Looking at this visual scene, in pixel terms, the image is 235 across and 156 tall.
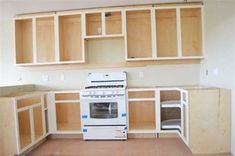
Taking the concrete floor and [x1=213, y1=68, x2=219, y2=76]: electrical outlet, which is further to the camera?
[x1=213, y1=68, x2=219, y2=76]: electrical outlet

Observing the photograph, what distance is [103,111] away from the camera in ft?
11.9

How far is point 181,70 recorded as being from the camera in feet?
13.1

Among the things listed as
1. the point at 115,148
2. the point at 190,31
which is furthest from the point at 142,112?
the point at 190,31

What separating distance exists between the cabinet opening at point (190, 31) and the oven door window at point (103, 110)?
1610 mm

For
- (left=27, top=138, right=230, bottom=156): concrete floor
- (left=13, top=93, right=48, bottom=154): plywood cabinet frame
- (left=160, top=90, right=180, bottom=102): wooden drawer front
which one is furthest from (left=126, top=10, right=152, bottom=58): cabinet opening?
(left=13, top=93, right=48, bottom=154): plywood cabinet frame

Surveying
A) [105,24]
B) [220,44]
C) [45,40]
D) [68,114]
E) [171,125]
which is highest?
[105,24]

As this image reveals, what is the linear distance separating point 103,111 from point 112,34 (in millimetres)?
1409

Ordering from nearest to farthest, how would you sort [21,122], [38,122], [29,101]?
[21,122], [29,101], [38,122]

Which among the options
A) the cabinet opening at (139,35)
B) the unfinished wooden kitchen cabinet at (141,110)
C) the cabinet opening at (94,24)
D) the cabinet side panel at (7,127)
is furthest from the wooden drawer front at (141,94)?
the cabinet side panel at (7,127)

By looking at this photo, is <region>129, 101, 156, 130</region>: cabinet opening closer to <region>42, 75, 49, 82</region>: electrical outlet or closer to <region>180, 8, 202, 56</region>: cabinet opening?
<region>180, 8, 202, 56</region>: cabinet opening

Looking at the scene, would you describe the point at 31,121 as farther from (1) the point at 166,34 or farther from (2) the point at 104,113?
(1) the point at 166,34

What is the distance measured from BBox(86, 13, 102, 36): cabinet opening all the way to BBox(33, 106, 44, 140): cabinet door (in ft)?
5.48

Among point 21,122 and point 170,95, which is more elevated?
point 170,95

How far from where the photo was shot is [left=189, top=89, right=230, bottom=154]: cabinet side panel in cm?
283
